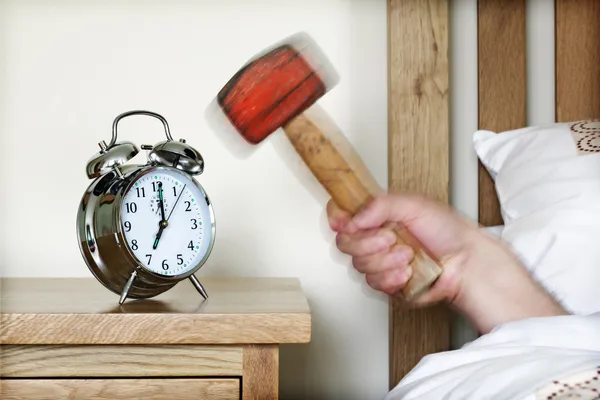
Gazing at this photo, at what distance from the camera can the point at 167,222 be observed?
1002 mm

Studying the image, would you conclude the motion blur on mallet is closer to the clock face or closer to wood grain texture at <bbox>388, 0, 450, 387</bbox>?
the clock face

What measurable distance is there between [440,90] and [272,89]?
24.6 inches

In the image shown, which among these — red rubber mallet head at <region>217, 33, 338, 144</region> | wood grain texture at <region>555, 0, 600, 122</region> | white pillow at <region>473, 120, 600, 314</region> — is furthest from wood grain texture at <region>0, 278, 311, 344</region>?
wood grain texture at <region>555, 0, 600, 122</region>

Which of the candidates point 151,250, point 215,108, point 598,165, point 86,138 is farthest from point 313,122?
point 86,138

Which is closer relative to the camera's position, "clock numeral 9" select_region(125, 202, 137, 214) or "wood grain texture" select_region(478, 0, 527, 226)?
"clock numeral 9" select_region(125, 202, 137, 214)

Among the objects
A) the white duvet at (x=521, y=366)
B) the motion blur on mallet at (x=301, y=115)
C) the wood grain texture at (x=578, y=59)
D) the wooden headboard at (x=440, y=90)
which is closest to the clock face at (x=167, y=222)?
the motion blur on mallet at (x=301, y=115)

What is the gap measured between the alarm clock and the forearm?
0.40 m

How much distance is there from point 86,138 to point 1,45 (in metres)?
0.25

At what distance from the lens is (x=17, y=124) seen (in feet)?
4.61

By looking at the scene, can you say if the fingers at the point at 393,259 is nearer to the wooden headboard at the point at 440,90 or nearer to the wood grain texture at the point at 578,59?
Answer: the wooden headboard at the point at 440,90

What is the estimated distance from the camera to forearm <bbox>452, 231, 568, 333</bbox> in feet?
3.47

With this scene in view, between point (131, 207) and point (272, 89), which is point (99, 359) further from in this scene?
point (272, 89)

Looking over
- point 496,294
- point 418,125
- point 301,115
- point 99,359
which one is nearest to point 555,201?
point 496,294

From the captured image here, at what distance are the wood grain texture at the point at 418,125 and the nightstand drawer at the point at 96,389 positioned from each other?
1.81 ft
